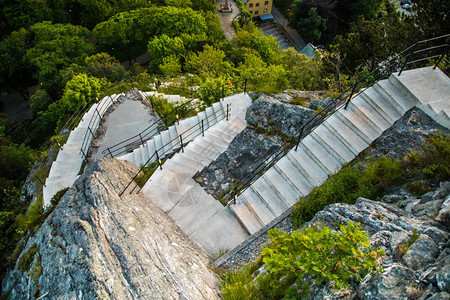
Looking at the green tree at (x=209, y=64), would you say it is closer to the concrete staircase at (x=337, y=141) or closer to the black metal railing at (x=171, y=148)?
the black metal railing at (x=171, y=148)

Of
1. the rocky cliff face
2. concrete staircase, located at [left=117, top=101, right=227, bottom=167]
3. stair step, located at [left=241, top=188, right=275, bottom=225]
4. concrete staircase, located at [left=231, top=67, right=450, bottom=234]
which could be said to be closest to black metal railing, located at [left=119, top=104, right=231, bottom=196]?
concrete staircase, located at [left=117, top=101, right=227, bottom=167]

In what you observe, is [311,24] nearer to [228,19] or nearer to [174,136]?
[228,19]

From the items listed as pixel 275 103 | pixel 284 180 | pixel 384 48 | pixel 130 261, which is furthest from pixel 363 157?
pixel 384 48

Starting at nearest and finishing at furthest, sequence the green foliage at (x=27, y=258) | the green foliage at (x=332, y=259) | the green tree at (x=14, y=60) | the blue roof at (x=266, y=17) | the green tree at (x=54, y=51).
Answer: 1. the green foliage at (x=332, y=259)
2. the green foliage at (x=27, y=258)
3. the green tree at (x=54, y=51)
4. the green tree at (x=14, y=60)
5. the blue roof at (x=266, y=17)

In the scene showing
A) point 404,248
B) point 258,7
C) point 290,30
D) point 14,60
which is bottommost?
point 404,248

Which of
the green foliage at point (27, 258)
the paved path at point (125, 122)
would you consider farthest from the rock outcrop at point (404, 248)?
the paved path at point (125, 122)

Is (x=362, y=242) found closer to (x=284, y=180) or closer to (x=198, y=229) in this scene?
(x=284, y=180)

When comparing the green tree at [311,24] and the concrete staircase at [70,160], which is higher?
the green tree at [311,24]

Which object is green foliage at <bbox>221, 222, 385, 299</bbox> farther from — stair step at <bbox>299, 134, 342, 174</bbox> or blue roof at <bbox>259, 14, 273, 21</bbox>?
blue roof at <bbox>259, 14, 273, 21</bbox>

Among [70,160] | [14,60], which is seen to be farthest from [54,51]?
[70,160]
